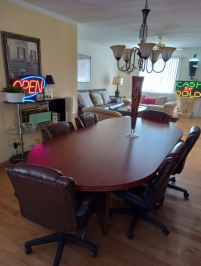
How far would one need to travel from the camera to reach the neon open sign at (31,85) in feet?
9.13

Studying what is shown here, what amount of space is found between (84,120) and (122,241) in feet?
4.93

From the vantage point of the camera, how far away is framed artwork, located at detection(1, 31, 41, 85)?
8.47 feet

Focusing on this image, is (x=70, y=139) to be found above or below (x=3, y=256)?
above

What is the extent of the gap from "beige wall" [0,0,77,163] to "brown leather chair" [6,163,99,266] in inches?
73.6

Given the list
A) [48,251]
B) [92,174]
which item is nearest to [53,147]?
[92,174]

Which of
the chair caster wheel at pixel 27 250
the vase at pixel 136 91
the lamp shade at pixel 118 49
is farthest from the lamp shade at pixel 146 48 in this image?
the chair caster wheel at pixel 27 250

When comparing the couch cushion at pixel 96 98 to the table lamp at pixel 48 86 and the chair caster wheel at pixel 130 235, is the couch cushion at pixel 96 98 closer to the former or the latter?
the table lamp at pixel 48 86

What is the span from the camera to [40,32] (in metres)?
3.00

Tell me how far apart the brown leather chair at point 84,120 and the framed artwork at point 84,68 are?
3342 millimetres

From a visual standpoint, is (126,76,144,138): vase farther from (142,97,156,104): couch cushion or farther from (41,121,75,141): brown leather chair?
(142,97,156,104): couch cushion

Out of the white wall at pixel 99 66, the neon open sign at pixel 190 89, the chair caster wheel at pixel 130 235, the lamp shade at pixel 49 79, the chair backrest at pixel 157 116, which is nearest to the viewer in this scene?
the chair caster wheel at pixel 130 235

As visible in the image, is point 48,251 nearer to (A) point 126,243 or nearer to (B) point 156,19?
(A) point 126,243

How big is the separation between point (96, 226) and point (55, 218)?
0.76 metres

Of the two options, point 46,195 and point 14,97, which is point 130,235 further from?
point 14,97
